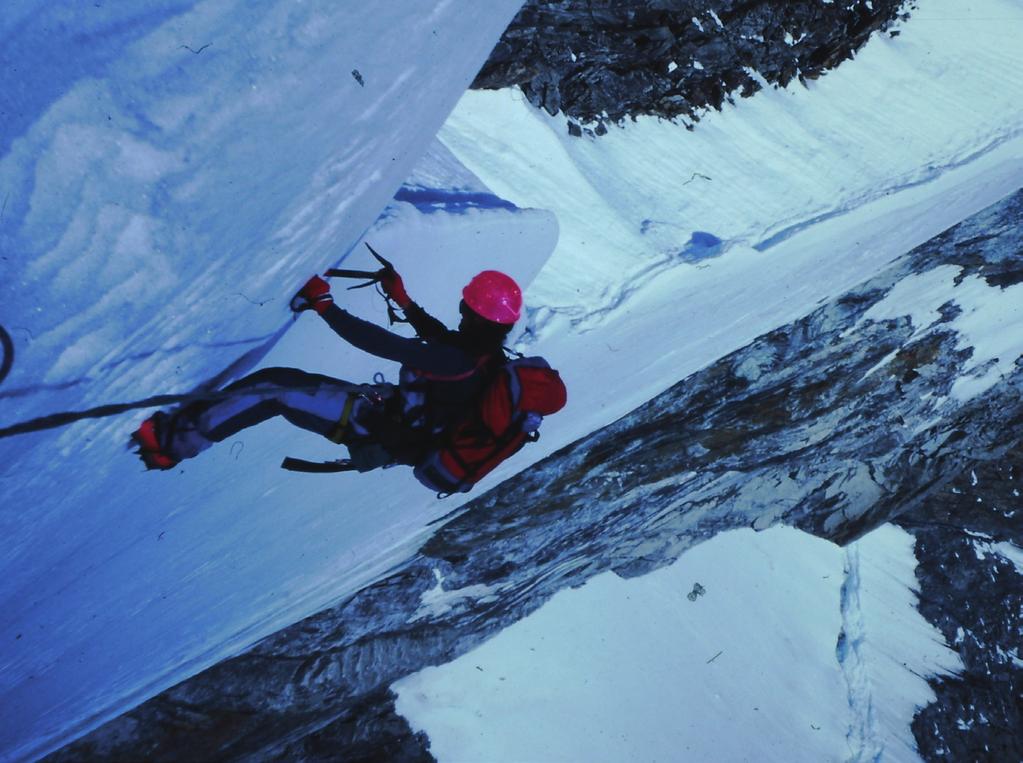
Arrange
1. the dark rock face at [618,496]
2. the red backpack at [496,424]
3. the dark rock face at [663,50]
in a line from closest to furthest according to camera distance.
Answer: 1. the red backpack at [496,424]
2. the dark rock face at [663,50]
3. the dark rock face at [618,496]

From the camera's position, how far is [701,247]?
3494mm

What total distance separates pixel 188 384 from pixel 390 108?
37.9 inches

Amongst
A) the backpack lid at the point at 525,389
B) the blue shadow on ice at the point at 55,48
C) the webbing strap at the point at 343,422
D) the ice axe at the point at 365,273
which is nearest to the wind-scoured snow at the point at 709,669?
the webbing strap at the point at 343,422

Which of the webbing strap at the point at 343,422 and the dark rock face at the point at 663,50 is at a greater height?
the dark rock face at the point at 663,50

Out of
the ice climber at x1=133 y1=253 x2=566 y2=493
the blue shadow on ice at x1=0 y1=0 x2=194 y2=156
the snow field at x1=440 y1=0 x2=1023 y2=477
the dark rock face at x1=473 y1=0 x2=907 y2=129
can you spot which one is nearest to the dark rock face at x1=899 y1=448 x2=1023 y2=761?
the snow field at x1=440 y1=0 x2=1023 y2=477

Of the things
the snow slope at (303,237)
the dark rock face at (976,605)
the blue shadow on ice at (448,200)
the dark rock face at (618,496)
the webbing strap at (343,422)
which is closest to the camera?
the snow slope at (303,237)

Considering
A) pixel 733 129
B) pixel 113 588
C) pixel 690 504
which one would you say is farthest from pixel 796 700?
pixel 113 588

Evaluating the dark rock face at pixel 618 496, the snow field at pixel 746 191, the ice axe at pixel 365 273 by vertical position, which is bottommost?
the dark rock face at pixel 618 496

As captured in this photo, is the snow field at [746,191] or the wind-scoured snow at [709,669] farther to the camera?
the wind-scoured snow at [709,669]

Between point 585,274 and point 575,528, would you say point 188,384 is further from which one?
point 575,528

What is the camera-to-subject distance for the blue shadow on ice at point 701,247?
3459 mm

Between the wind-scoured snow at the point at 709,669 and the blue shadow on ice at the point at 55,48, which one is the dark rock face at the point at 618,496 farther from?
the blue shadow on ice at the point at 55,48

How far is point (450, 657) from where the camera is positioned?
5.14m

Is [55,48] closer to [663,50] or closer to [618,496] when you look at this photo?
[663,50]
